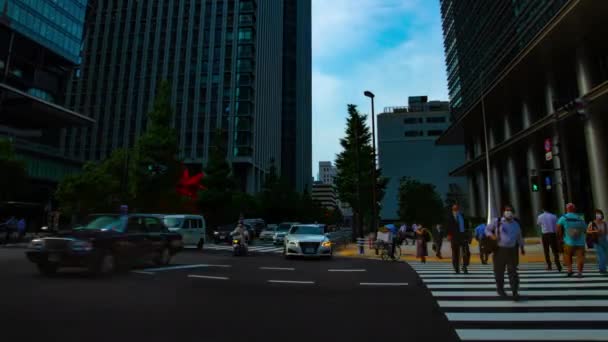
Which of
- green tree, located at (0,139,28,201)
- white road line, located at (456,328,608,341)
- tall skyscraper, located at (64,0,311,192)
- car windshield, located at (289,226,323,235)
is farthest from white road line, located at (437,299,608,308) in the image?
tall skyscraper, located at (64,0,311,192)

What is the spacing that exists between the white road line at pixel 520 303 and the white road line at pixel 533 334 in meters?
1.49

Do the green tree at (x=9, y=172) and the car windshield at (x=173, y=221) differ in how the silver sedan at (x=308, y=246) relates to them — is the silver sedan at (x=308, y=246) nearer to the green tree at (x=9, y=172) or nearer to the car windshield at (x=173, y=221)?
the car windshield at (x=173, y=221)

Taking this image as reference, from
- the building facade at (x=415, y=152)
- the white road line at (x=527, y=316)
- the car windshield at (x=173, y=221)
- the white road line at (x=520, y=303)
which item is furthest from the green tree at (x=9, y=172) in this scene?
the building facade at (x=415, y=152)

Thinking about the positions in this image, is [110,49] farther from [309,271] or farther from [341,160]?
[309,271]

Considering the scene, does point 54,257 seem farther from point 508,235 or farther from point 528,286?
point 528,286

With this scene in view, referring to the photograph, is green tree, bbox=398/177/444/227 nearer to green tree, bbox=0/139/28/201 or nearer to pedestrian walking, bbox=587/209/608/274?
pedestrian walking, bbox=587/209/608/274

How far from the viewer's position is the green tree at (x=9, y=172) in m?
28.3

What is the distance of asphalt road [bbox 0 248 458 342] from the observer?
4.51m

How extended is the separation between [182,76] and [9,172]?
50872 millimetres

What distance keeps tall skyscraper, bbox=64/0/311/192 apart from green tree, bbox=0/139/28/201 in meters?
39.9

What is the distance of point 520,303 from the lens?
21.1ft

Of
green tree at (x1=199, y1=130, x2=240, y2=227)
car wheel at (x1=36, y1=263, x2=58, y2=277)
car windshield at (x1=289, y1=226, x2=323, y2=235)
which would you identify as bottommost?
car wheel at (x1=36, y1=263, x2=58, y2=277)

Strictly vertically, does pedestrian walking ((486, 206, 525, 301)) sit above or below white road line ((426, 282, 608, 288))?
above

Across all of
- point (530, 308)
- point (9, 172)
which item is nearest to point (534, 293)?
point (530, 308)
